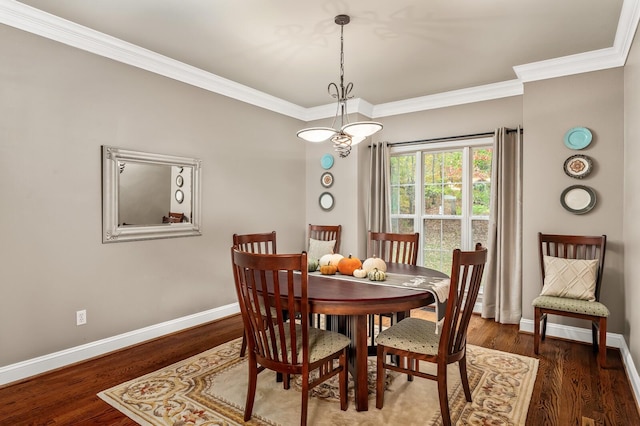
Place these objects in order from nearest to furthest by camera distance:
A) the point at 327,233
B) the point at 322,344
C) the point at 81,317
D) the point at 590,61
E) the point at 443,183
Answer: the point at 322,344
the point at 81,317
the point at 590,61
the point at 327,233
the point at 443,183

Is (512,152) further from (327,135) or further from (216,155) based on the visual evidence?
(216,155)

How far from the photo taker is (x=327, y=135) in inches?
114

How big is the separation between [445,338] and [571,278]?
1861mm

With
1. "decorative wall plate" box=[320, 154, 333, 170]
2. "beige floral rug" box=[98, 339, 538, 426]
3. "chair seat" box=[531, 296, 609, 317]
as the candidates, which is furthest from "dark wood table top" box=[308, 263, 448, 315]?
"decorative wall plate" box=[320, 154, 333, 170]

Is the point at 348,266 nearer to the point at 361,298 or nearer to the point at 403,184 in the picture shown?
the point at 361,298

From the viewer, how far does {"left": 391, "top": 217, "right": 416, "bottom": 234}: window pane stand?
4.91 m

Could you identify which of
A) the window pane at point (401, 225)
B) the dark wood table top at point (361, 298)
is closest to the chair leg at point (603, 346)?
the dark wood table top at point (361, 298)

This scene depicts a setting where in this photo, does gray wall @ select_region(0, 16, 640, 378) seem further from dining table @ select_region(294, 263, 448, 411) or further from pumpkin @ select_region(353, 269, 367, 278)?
pumpkin @ select_region(353, 269, 367, 278)

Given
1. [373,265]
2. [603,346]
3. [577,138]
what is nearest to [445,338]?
[373,265]

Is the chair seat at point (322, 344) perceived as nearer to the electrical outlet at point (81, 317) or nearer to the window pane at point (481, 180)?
the electrical outlet at point (81, 317)

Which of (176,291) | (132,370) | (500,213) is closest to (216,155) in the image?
(176,291)

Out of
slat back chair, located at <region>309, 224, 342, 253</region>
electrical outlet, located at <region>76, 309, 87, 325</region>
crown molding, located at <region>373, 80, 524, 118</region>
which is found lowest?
electrical outlet, located at <region>76, 309, 87, 325</region>

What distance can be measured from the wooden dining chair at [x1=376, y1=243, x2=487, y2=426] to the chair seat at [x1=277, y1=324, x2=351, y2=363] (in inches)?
9.9

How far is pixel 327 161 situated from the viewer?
505 cm
